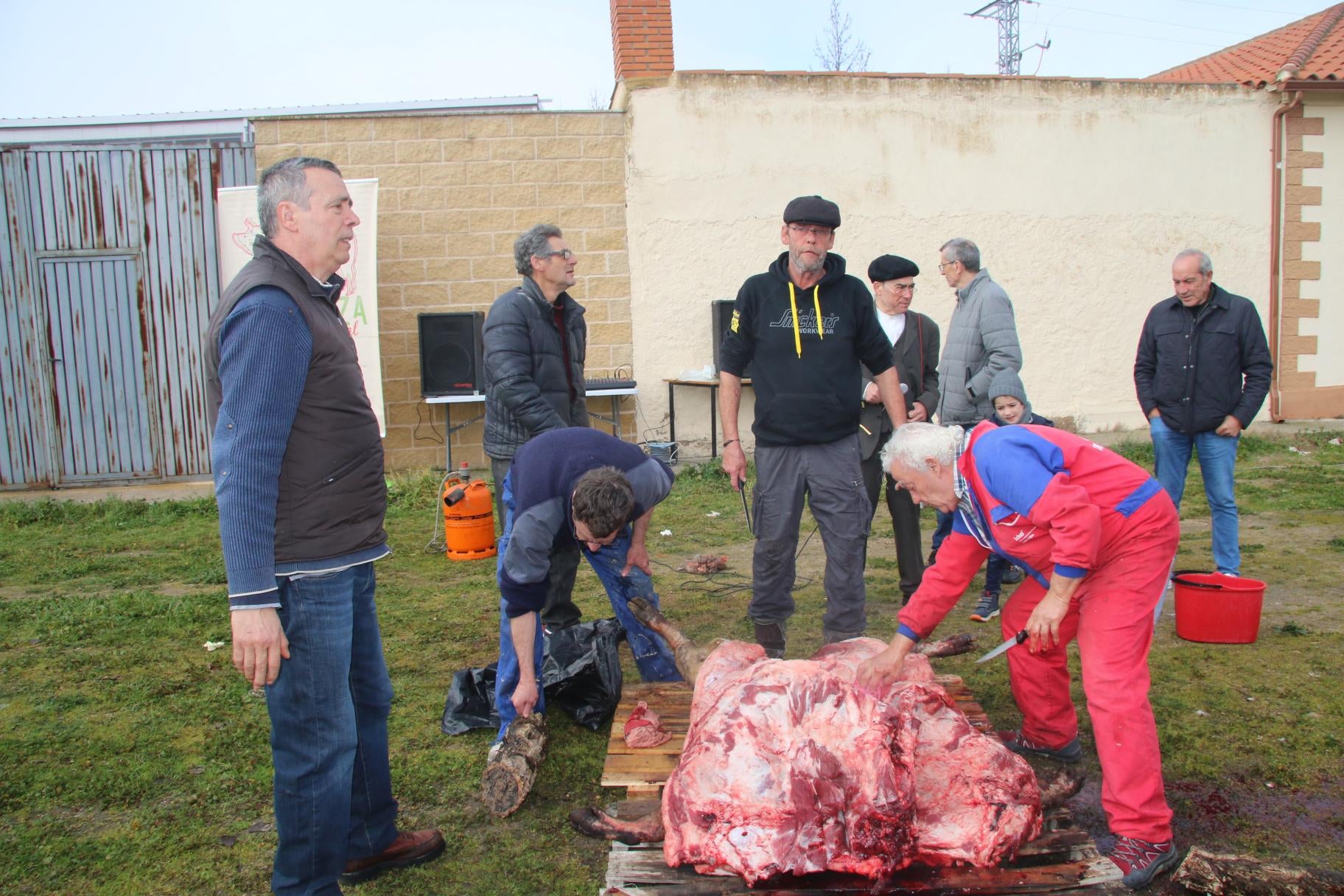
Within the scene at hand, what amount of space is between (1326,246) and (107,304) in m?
14.4

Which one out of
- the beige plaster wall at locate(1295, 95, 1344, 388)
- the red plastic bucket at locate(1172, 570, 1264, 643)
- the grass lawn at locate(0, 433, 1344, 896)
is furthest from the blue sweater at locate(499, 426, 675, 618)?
the beige plaster wall at locate(1295, 95, 1344, 388)

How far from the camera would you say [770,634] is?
15.5 feet

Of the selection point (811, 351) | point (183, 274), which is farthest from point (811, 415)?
point (183, 274)

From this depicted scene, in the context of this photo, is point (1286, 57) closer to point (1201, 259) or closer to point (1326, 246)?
point (1326, 246)

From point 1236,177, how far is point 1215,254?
0.96 meters

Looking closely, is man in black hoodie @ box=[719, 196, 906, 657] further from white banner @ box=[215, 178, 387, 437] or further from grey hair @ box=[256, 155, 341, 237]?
white banner @ box=[215, 178, 387, 437]

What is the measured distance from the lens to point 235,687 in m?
4.81

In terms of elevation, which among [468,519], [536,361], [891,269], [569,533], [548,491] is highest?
[891,269]

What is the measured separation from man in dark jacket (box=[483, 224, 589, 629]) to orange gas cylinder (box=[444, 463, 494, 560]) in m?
2.09

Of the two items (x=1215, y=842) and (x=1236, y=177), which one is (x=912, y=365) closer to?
(x=1215, y=842)

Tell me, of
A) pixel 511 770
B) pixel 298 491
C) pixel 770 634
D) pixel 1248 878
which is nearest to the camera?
pixel 298 491

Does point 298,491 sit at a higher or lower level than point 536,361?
lower

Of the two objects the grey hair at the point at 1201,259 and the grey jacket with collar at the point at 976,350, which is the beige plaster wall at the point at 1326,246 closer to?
the grey hair at the point at 1201,259

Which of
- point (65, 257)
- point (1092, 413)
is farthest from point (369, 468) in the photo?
point (1092, 413)
